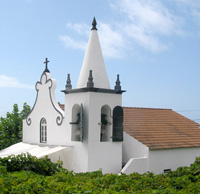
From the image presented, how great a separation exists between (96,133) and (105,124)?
93cm

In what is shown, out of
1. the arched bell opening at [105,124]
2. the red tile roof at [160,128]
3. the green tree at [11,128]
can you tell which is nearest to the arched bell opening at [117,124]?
the arched bell opening at [105,124]

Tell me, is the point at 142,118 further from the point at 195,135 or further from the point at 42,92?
the point at 42,92

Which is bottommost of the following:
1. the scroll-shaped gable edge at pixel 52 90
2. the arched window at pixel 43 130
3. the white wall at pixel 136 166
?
the white wall at pixel 136 166

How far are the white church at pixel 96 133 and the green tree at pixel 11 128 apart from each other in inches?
165

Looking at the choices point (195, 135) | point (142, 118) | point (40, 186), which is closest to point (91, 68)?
point (142, 118)

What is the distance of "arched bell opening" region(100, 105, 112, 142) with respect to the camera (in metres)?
16.2

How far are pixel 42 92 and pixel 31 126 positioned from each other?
8.42ft

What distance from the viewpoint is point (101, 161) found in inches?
613

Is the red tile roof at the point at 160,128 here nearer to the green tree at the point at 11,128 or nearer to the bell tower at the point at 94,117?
the bell tower at the point at 94,117

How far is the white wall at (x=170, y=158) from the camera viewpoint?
1675 centimetres

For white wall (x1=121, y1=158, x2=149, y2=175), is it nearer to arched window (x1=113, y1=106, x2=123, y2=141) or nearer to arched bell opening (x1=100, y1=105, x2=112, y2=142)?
arched window (x1=113, y1=106, x2=123, y2=141)

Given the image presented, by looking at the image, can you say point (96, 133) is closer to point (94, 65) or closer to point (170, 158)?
point (94, 65)

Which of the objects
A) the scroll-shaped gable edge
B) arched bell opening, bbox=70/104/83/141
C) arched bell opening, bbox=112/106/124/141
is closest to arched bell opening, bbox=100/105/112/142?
arched bell opening, bbox=112/106/124/141

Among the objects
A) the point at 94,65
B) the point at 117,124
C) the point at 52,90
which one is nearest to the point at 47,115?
the point at 52,90
